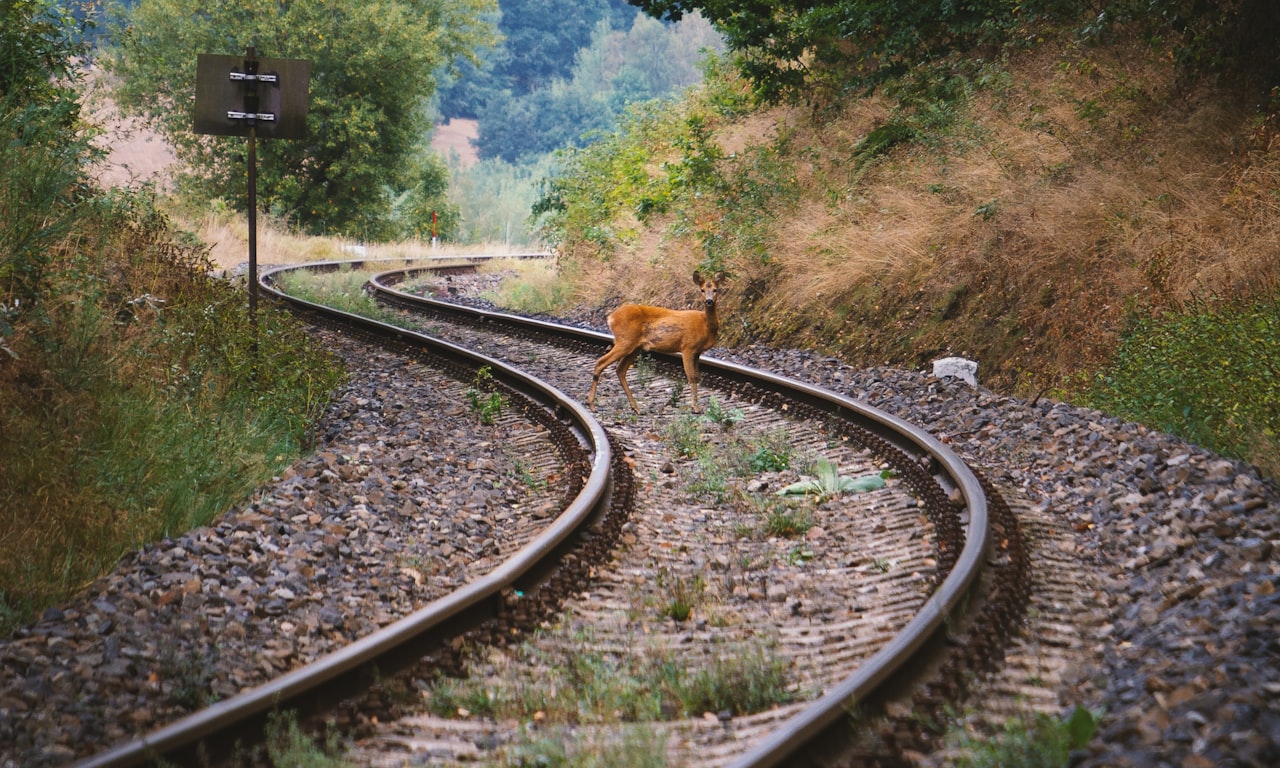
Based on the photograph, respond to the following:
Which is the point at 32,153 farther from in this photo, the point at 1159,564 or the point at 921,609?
the point at 1159,564

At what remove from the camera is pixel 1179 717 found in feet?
11.3

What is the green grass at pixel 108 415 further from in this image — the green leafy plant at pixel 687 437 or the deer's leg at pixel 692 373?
the deer's leg at pixel 692 373

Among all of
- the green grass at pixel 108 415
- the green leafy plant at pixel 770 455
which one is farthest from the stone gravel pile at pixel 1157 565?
the green grass at pixel 108 415

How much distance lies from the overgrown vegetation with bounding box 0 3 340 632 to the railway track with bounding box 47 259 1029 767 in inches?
74.6

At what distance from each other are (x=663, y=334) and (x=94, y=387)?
17.3 feet

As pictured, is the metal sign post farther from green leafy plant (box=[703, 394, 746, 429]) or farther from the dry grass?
the dry grass

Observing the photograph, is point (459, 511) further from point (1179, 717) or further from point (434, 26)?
point (434, 26)

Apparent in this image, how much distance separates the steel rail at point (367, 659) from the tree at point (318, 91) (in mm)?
35899

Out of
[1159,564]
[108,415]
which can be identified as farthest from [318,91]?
[1159,564]

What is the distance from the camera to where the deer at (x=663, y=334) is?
420 inches

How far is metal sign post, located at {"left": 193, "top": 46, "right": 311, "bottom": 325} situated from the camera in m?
10.7

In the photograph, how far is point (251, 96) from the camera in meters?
10.8

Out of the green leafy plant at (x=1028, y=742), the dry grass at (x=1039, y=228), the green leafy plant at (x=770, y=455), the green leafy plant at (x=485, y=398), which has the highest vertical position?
Answer: the dry grass at (x=1039, y=228)

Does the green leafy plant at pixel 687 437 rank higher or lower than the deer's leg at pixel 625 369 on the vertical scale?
lower
